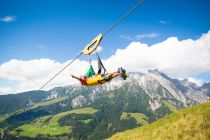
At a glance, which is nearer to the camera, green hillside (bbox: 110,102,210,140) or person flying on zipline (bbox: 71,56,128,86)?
person flying on zipline (bbox: 71,56,128,86)

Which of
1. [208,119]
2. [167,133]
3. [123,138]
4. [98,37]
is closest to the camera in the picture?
[98,37]

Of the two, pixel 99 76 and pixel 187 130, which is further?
pixel 187 130

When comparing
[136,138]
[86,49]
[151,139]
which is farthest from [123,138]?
[86,49]

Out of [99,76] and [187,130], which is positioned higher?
[99,76]

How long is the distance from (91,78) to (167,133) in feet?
36.6

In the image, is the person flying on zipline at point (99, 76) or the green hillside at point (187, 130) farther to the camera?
the green hillside at point (187, 130)

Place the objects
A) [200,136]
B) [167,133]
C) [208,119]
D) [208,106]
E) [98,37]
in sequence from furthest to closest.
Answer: [208,106]
[167,133]
[208,119]
[200,136]
[98,37]

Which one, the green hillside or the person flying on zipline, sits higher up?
the person flying on zipline

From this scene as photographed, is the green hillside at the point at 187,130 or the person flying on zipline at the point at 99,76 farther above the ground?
the person flying on zipline at the point at 99,76

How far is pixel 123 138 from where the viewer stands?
30062mm

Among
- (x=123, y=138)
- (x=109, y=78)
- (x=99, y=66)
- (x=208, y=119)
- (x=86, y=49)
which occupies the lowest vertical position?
(x=123, y=138)

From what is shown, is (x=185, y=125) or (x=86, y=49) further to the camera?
(x=185, y=125)

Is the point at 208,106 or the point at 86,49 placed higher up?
the point at 86,49

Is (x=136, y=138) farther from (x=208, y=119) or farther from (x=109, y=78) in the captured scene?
(x=109, y=78)
